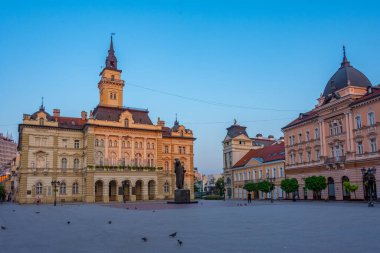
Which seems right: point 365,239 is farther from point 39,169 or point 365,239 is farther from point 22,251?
point 39,169

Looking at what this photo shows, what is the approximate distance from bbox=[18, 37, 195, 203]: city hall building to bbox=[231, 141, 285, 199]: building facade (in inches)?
588

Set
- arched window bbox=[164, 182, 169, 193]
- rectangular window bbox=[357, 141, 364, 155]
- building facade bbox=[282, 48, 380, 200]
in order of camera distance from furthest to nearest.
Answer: arched window bbox=[164, 182, 169, 193] → rectangular window bbox=[357, 141, 364, 155] → building facade bbox=[282, 48, 380, 200]

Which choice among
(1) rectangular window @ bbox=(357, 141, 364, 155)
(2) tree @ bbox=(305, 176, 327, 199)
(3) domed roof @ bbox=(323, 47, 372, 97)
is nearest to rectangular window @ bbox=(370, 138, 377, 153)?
(1) rectangular window @ bbox=(357, 141, 364, 155)

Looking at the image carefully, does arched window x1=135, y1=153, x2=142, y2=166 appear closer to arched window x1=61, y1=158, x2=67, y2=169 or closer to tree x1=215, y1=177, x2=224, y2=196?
arched window x1=61, y1=158, x2=67, y2=169

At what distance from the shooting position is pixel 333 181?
50969 millimetres

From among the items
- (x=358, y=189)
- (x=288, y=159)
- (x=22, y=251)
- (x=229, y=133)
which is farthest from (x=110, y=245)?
(x=229, y=133)

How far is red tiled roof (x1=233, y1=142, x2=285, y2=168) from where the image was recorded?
67800 mm

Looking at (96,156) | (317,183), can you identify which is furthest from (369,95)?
(96,156)

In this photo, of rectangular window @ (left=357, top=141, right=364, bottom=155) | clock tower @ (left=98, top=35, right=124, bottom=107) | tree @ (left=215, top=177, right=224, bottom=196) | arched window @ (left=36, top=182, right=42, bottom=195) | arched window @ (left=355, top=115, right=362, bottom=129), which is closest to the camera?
rectangular window @ (left=357, top=141, right=364, bottom=155)

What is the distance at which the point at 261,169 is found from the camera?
2785 inches

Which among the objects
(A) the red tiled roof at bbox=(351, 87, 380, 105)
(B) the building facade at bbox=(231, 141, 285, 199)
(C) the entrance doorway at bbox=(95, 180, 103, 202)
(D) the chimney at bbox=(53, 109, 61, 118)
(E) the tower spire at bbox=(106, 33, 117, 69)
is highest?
(E) the tower spire at bbox=(106, 33, 117, 69)

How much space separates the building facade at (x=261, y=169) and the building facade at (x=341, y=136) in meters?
5.94

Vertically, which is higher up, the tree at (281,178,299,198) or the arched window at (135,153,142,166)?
the arched window at (135,153,142,166)

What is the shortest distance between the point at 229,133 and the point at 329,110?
35.6 m
